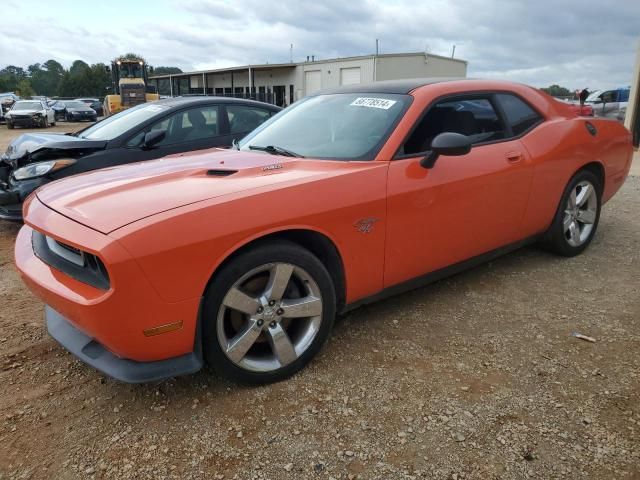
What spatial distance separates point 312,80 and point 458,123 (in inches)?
1269

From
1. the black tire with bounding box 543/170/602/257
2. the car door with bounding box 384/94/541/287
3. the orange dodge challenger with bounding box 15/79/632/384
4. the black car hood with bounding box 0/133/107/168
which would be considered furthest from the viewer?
the black car hood with bounding box 0/133/107/168

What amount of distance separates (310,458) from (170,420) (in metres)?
0.70

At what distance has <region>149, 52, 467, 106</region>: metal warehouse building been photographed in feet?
96.4

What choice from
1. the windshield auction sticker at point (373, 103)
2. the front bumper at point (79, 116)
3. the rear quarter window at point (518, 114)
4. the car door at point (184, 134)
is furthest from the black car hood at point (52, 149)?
the front bumper at point (79, 116)

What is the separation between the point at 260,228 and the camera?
7.45ft

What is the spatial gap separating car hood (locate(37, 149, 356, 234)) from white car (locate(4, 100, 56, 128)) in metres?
26.1

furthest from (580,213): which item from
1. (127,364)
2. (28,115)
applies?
(28,115)

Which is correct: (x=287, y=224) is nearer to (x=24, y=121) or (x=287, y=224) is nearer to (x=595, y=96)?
(x=595, y=96)

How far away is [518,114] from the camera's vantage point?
372cm

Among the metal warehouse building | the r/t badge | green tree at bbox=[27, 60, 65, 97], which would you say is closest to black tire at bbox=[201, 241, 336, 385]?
the r/t badge

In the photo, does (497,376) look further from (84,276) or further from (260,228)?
(84,276)

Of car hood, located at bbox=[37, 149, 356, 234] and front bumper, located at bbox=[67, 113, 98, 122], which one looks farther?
front bumper, located at bbox=[67, 113, 98, 122]

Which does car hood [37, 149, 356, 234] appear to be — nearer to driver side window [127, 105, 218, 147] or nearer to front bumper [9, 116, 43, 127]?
driver side window [127, 105, 218, 147]

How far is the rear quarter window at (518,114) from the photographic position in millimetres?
3639
